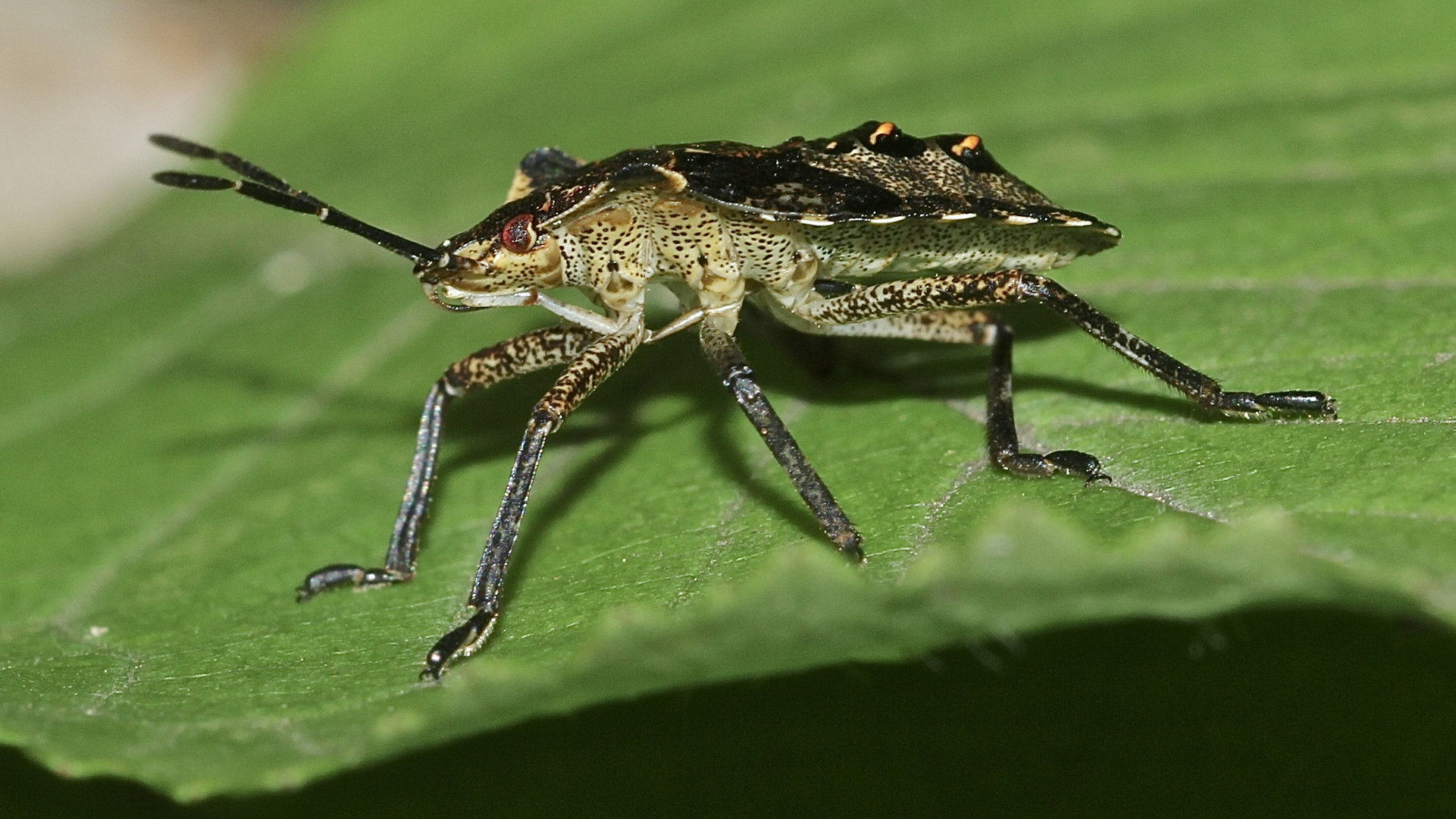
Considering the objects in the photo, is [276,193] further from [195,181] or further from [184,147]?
[184,147]

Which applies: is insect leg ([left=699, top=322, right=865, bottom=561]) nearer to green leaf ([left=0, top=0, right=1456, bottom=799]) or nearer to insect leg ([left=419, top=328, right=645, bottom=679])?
green leaf ([left=0, top=0, right=1456, bottom=799])

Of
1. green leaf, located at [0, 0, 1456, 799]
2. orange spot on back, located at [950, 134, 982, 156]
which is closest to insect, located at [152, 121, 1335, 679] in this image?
orange spot on back, located at [950, 134, 982, 156]

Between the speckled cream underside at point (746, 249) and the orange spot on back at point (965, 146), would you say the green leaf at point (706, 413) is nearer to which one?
the speckled cream underside at point (746, 249)

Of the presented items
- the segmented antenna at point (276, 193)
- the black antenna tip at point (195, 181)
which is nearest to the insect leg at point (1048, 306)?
the segmented antenna at point (276, 193)

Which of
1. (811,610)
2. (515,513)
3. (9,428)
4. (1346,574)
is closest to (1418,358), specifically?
(1346,574)

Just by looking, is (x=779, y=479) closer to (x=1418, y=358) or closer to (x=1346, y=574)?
(x=1418, y=358)

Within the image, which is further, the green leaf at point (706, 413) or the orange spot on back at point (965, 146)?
the orange spot on back at point (965, 146)

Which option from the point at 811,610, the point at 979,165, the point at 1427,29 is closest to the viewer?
the point at 811,610
